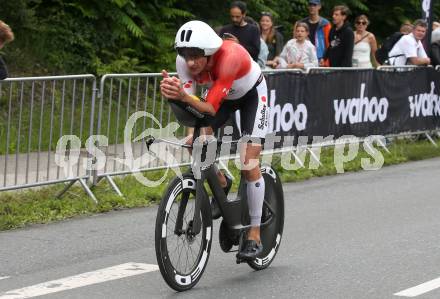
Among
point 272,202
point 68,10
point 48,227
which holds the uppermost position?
point 68,10

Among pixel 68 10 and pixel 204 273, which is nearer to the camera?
pixel 204 273

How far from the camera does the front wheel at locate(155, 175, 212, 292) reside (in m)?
7.10

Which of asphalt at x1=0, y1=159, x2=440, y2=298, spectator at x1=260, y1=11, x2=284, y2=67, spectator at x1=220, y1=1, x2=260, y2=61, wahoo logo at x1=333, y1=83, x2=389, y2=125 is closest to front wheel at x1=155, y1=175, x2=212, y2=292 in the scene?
asphalt at x1=0, y1=159, x2=440, y2=298

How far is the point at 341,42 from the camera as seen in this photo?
16.4 m

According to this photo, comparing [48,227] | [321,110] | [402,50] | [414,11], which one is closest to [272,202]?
[48,227]

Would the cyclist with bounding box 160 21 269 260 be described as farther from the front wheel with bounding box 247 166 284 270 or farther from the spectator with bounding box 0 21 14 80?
the spectator with bounding box 0 21 14 80

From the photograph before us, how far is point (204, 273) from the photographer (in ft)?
26.3

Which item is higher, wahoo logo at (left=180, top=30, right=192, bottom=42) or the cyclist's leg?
wahoo logo at (left=180, top=30, right=192, bottom=42)

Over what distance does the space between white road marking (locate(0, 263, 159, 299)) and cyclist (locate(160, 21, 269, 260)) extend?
0.86 metres

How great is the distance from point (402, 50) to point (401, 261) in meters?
9.41

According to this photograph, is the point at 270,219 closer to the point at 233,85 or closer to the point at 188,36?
the point at 233,85

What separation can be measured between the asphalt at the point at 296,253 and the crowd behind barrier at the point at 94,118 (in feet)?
2.54

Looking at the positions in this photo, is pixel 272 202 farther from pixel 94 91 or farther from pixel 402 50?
pixel 402 50

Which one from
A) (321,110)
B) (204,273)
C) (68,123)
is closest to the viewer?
(204,273)
